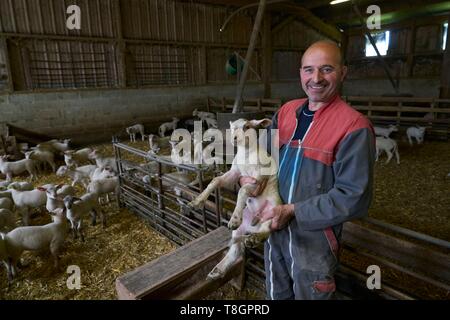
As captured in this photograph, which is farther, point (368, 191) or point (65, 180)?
point (65, 180)

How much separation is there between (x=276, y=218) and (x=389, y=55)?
19.4 m

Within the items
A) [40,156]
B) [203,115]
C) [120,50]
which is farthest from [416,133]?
[40,156]

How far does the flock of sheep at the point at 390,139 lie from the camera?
7.85 meters

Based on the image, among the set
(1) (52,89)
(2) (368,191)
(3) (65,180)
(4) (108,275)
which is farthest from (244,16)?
(2) (368,191)

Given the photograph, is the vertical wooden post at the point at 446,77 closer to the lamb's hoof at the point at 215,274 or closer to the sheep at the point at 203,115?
the sheep at the point at 203,115

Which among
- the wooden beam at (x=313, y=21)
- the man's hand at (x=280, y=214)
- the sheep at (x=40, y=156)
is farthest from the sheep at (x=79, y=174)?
the wooden beam at (x=313, y=21)

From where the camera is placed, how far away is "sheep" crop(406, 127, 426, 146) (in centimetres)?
920

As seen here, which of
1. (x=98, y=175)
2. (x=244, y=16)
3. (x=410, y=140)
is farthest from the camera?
(x=244, y=16)

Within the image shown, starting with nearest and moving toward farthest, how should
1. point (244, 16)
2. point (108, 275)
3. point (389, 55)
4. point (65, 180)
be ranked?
Answer: 1. point (108, 275)
2. point (65, 180)
3. point (244, 16)
4. point (389, 55)

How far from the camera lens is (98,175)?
5.81 m

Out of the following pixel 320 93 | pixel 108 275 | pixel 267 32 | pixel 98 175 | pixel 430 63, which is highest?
pixel 267 32

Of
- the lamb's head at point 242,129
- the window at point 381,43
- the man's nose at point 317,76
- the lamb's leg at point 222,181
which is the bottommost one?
the lamb's leg at point 222,181

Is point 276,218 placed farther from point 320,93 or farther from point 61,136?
point 61,136

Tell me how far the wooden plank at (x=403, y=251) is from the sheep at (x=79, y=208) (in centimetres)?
351
